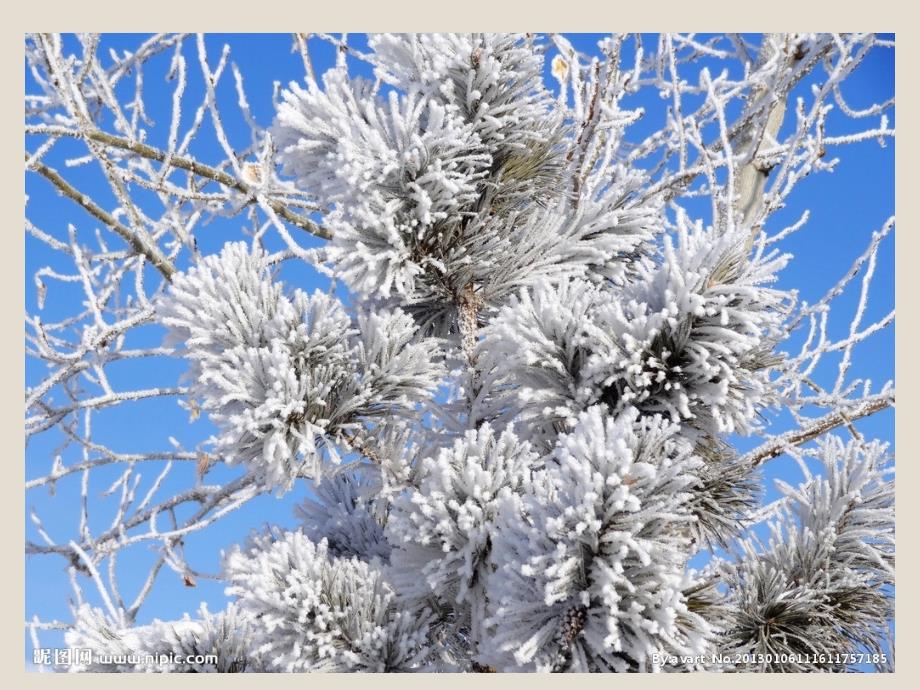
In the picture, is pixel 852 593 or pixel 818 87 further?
pixel 818 87

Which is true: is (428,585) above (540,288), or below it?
below

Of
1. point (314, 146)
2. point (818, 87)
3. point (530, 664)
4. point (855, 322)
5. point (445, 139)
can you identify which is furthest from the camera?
point (855, 322)

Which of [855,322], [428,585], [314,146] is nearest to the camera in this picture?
[428,585]

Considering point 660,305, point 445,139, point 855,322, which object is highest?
point 445,139

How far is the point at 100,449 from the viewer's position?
2.16 meters

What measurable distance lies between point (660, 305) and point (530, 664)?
1.63ft

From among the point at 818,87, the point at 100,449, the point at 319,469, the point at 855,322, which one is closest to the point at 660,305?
the point at 319,469


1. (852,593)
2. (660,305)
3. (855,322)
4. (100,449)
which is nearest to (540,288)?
(660,305)

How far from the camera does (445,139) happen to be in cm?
124

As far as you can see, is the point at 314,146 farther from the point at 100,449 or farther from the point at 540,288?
the point at 100,449

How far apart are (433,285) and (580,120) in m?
0.40

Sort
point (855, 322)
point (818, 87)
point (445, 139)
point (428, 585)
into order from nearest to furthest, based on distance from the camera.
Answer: point (428, 585)
point (445, 139)
point (818, 87)
point (855, 322)

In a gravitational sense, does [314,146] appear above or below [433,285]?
above

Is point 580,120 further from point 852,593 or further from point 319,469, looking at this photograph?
point 852,593
